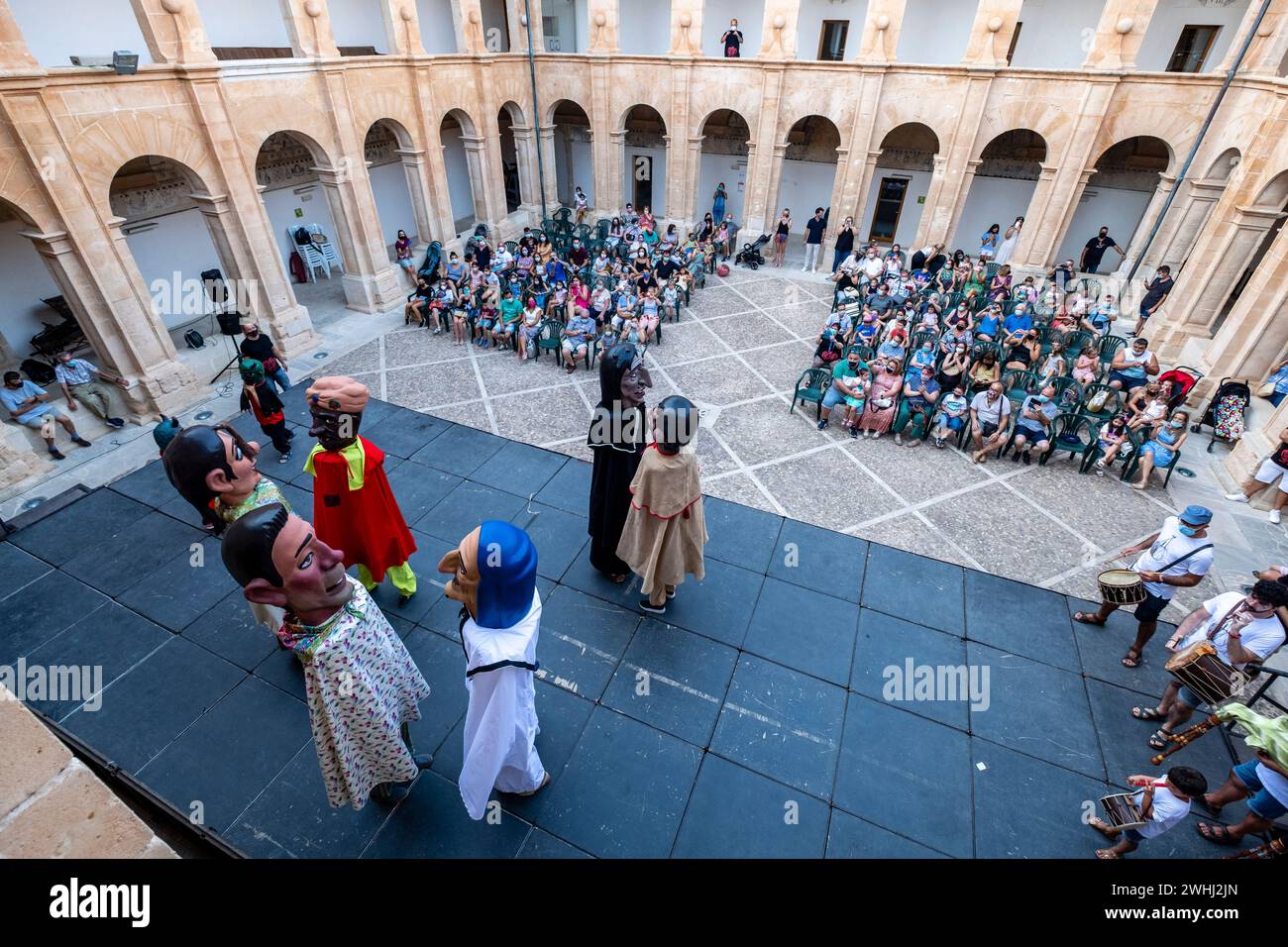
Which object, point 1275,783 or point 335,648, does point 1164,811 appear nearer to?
point 1275,783

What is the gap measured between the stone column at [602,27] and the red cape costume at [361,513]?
17164mm

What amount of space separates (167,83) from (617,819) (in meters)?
12.7

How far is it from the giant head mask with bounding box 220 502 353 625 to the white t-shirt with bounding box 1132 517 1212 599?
6672mm

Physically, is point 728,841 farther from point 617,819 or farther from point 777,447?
point 777,447

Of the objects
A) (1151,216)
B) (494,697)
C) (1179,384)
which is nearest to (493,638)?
(494,697)

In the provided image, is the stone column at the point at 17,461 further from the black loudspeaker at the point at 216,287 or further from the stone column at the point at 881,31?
the stone column at the point at 881,31

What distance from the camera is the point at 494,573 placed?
3383mm

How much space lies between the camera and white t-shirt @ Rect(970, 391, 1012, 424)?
9.22m

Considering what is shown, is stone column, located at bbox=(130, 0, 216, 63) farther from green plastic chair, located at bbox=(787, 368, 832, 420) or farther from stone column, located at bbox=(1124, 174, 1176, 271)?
stone column, located at bbox=(1124, 174, 1176, 271)

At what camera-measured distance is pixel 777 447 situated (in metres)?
9.44

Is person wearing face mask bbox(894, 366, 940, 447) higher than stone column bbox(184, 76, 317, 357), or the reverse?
stone column bbox(184, 76, 317, 357)

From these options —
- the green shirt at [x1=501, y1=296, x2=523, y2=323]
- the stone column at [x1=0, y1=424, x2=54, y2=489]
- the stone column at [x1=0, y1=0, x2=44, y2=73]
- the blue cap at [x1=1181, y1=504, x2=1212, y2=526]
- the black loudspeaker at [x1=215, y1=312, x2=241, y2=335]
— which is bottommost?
the stone column at [x1=0, y1=424, x2=54, y2=489]

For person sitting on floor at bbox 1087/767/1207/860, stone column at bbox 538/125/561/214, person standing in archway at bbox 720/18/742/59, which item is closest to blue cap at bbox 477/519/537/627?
person sitting on floor at bbox 1087/767/1207/860

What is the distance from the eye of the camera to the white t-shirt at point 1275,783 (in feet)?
13.4
